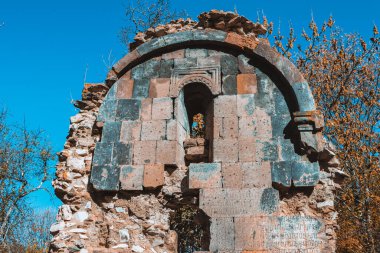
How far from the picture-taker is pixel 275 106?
17.2 feet

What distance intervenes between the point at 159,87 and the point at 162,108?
0.40 m

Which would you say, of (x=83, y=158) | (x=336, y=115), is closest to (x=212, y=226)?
(x=83, y=158)

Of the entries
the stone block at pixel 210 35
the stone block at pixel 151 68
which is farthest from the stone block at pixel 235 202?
the stone block at pixel 210 35

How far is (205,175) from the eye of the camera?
15.8 feet

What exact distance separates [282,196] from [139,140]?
2.10 metres

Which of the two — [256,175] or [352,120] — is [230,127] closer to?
[256,175]

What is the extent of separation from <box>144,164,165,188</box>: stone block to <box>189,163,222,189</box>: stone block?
409 millimetres

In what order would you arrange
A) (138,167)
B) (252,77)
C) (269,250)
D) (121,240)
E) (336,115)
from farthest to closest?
(336,115) → (252,77) → (138,167) → (121,240) → (269,250)

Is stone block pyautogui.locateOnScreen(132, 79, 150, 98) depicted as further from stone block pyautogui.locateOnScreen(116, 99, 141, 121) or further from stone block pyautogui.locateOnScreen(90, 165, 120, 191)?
stone block pyautogui.locateOnScreen(90, 165, 120, 191)

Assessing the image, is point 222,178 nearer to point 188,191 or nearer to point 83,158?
point 188,191

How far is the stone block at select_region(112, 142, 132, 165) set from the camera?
5121 mm

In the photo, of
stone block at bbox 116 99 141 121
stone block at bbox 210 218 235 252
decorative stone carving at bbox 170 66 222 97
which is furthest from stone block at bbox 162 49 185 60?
stone block at bbox 210 218 235 252

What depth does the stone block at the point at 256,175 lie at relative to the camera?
185 inches

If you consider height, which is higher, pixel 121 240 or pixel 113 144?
pixel 113 144
